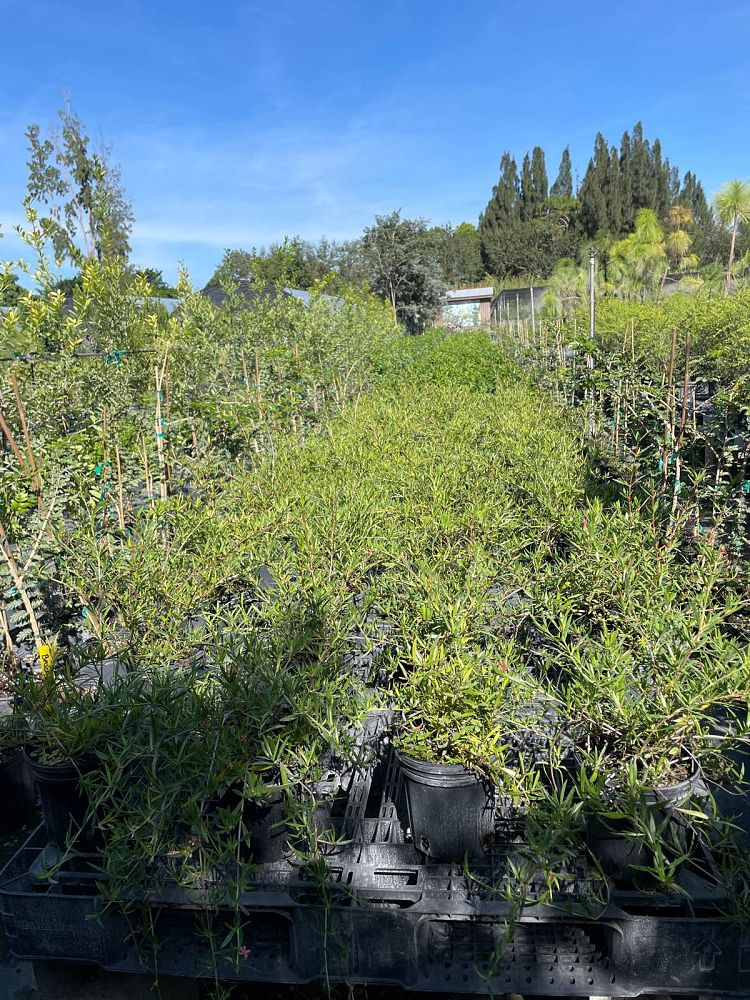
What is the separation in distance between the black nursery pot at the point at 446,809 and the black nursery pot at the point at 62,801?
0.98 metres

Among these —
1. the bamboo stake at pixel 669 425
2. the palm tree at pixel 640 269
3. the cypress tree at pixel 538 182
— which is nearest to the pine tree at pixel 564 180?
the cypress tree at pixel 538 182

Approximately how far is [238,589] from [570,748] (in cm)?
190

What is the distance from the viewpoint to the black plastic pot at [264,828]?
1.92 meters

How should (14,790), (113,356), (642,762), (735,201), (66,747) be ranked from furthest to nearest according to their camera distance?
1. (735,201)
2. (113,356)
3. (14,790)
4. (66,747)
5. (642,762)

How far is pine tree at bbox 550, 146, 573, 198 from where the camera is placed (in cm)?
6325

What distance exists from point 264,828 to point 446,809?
538 millimetres

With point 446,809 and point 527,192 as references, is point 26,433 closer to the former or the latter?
point 446,809

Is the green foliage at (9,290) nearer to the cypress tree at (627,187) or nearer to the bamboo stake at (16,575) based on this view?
the bamboo stake at (16,575)

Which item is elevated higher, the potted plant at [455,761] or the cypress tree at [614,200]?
the cypress tree at [614,200]

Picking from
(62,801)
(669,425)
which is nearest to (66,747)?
(62,801)

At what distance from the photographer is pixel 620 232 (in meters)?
55.1

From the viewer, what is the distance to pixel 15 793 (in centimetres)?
269

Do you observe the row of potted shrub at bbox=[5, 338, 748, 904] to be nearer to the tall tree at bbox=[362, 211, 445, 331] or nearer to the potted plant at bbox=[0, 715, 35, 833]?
the potted plant at bbox=[0, 715, 35, 833]

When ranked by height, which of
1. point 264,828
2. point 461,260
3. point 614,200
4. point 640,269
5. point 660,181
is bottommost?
point 264,828
